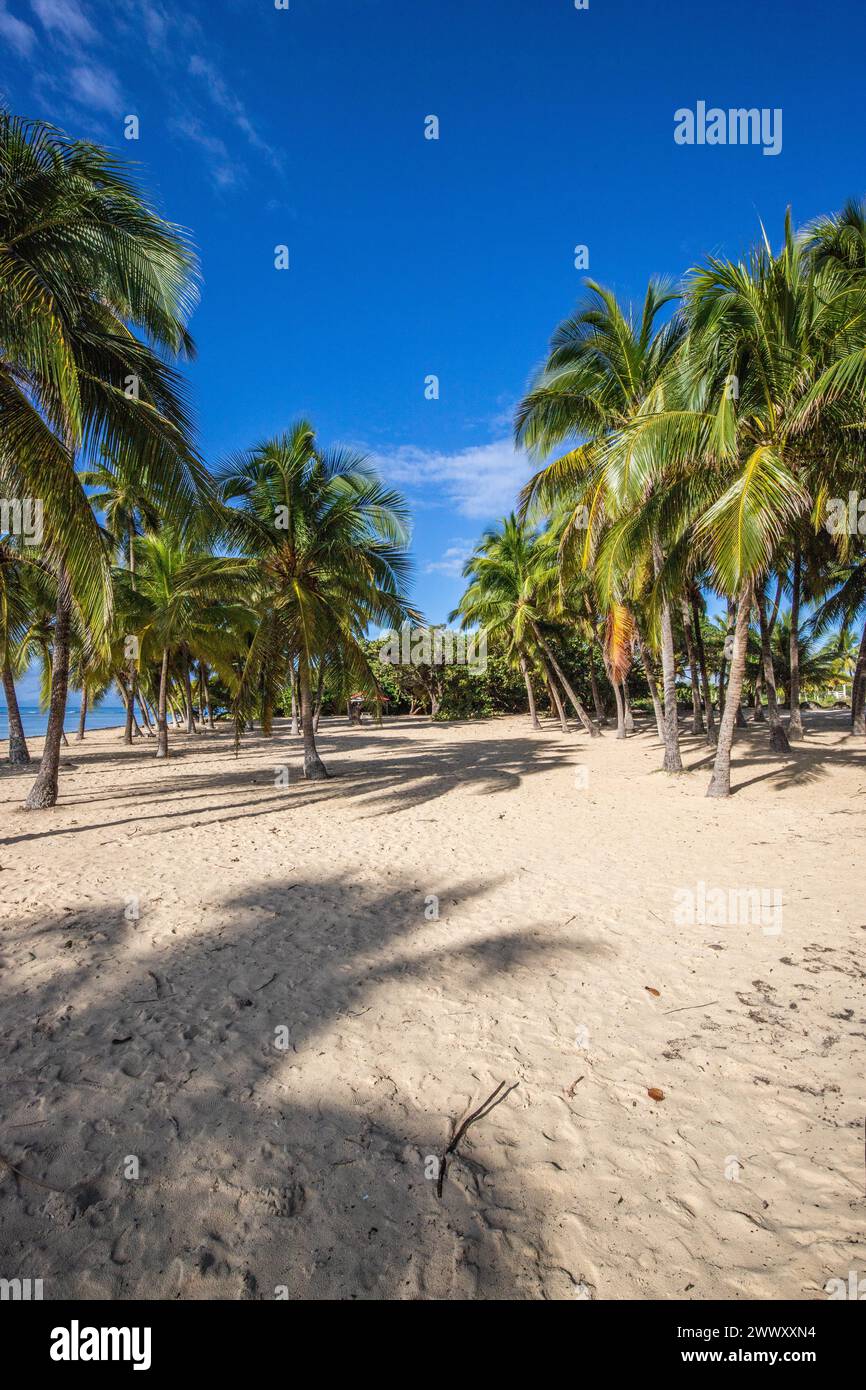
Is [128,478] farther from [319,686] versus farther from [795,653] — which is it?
[795,653]

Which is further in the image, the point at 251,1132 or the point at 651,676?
the point at 651,676

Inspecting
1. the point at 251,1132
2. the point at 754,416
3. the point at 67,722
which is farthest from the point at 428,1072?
the point at 67,722

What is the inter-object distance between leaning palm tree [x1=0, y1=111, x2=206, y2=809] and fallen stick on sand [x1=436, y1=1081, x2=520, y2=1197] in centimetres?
635

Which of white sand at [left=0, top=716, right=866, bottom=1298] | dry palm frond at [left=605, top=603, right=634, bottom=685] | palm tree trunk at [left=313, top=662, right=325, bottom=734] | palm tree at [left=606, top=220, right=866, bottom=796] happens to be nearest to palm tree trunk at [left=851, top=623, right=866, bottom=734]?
dry palm frond at [left=605, top=603, right=634, bottom=685]

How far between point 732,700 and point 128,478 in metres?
11.2

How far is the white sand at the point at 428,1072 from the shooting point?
2145mm

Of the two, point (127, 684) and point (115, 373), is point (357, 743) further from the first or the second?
point (115, 373)

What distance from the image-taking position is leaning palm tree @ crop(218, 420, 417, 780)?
11.6m

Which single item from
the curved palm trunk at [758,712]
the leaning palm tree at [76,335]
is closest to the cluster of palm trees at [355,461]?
the leaning palm tree at [76,335]

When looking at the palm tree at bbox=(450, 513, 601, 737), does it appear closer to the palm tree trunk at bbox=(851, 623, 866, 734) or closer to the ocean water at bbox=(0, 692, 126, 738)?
the palm tree trunk at bbox=(851, 623, 866, 734)

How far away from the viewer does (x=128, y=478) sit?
29.1 ft
